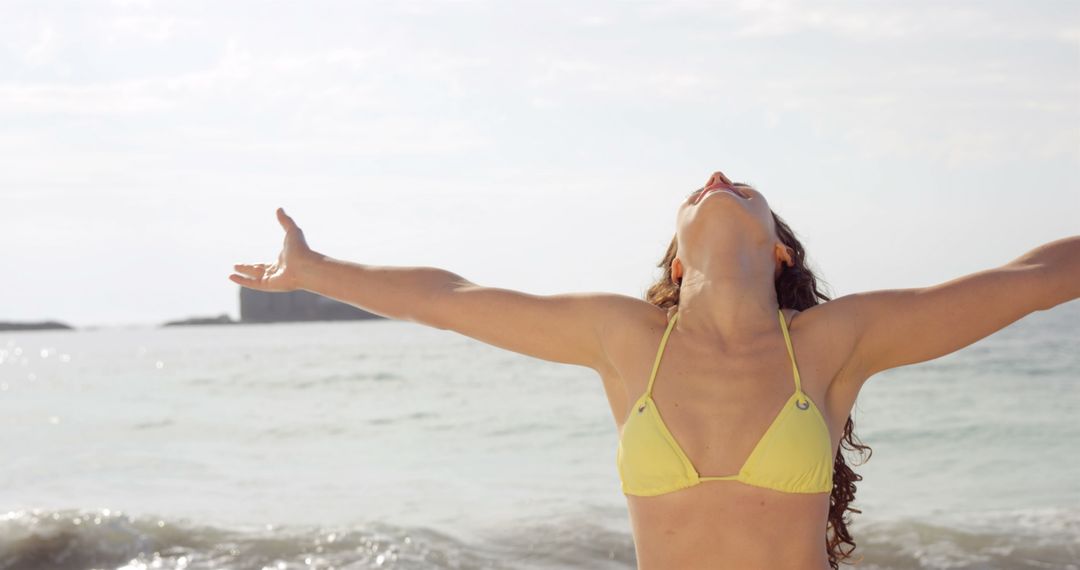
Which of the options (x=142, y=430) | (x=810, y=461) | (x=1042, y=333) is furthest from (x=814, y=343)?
(x=1042, y=333)

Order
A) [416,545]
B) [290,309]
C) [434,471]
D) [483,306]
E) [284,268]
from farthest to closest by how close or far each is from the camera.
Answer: [290,309], [434,471], [416,545], [284,268], [483,306]

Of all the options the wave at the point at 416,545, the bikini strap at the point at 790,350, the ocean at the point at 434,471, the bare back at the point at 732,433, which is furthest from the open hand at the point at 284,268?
the wave at the point at 416,545

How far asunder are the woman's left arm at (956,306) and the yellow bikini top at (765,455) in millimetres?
215

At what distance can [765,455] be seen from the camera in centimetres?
311

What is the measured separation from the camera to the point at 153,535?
8648 mm

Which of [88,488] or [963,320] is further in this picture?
[88,488]

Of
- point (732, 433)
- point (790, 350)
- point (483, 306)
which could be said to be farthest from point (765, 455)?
point (483, 306)

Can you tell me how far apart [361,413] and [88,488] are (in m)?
6.85

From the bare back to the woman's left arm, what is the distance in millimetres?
86

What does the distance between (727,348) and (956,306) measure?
0.60m

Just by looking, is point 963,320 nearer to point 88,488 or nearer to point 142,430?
point 88,488

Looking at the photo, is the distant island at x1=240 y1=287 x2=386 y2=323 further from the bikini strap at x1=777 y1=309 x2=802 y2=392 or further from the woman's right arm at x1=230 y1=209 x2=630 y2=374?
the bikini strap at x1=777 y1=309 x2=802 y2=392

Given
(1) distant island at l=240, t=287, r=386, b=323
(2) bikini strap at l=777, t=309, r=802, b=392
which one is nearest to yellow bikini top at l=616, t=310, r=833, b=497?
(2) bikini strap at l=777, t=309, r=802, b=392

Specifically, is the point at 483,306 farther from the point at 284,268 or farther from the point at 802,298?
the point at 802,298
